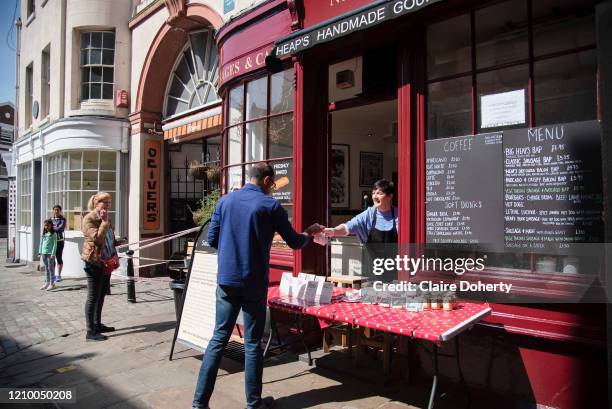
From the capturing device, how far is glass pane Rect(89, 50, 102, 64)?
12.1 metres

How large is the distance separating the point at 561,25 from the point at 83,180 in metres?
11.7

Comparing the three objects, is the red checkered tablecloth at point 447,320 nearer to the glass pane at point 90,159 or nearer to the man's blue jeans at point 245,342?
the man's blue jeans at point 245,342

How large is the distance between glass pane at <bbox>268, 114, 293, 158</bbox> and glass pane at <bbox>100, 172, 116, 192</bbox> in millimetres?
7742

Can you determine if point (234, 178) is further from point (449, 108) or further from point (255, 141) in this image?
point (449, 108)

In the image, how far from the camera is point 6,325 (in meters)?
6.69

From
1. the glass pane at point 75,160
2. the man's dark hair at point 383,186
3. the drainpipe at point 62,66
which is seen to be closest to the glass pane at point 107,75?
the drainpipe at point 62,66

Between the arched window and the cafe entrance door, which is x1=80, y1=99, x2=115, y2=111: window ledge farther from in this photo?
the cafe entrance door

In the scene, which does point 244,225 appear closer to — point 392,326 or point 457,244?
point 392,326

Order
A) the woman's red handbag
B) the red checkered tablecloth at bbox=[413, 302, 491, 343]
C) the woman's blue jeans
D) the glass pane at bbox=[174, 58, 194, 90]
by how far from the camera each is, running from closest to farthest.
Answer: the red checkered tablecloth at bbox=[413, 302, 491, 343]
the woman's red handbag
the woman's blue jeans
the glass pane at bbox=[174, 58, 194, 90]

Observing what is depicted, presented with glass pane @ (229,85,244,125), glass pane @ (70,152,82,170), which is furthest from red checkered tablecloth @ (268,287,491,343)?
glass pane @ (70,152,82,170)

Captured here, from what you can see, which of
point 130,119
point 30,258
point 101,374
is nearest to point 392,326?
point 101,374

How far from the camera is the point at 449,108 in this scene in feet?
13.3

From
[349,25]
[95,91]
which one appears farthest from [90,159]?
[349,25]

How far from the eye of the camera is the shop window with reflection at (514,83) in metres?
3.31
